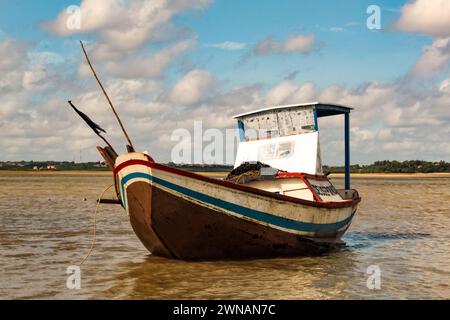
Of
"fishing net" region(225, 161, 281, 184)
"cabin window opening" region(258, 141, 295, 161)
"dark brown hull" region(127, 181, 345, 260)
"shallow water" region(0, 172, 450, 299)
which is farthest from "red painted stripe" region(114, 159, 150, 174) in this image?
"cabin window opening" region(258, 141, 295, 161)

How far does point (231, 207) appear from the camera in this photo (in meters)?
11.0

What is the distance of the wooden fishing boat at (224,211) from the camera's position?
10641 millimetres

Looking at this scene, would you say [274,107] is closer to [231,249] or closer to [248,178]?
[248,178]

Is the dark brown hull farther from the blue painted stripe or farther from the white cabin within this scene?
the white cabin

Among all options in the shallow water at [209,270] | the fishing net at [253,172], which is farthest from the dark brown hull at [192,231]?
the fishing net at [253,172]

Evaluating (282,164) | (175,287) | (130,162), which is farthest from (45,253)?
(282,164)

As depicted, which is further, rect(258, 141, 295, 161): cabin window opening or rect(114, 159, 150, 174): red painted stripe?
rect(258, 141, 295, 161): cabin window opening

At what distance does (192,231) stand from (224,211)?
0.78m

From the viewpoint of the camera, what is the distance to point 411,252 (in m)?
14.0

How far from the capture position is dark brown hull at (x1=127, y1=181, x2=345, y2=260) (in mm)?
10719

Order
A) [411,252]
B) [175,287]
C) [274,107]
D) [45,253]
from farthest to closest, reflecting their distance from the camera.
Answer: [274,107] → [411,252] → [45,253] → [175,287]

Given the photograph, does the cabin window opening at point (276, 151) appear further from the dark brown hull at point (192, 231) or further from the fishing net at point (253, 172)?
the dark brown hull at point (192, 231)

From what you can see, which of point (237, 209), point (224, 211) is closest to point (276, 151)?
point (237, 209)
